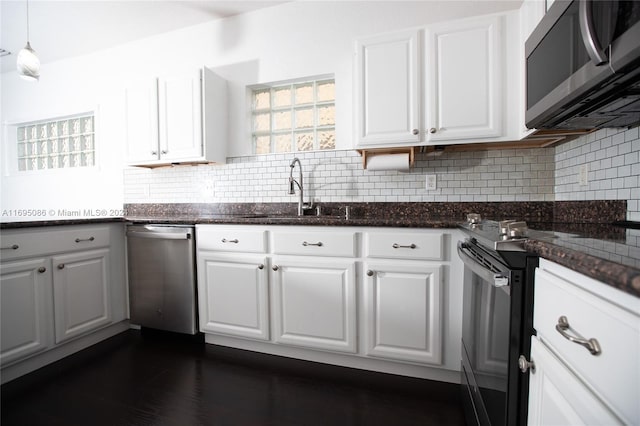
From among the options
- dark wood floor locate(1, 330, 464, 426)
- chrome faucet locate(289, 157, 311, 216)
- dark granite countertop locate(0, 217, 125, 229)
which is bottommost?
dark wood floor locate(1, 330, 464, 426)

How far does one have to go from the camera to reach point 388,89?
2002 mm

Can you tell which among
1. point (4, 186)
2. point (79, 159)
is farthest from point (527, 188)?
point (4, 186)

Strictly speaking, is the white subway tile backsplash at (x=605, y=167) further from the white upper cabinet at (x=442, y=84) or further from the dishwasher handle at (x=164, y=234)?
the dishwasher handle at (x=164, y=234)

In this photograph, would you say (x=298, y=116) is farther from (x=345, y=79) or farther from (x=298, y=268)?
(x=298, y=268)

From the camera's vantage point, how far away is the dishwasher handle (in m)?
2.19

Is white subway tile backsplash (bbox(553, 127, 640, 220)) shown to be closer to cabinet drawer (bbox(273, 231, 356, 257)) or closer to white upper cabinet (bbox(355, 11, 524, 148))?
white upper cabinet (bbox(355, 11, 524, 148))

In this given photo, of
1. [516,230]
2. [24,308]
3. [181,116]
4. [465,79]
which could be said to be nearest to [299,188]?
[181,116]

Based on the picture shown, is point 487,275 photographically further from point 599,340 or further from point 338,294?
point 338,294

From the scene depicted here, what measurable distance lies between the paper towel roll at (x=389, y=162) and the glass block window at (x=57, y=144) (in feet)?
10.6

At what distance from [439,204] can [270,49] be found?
6.37 feet

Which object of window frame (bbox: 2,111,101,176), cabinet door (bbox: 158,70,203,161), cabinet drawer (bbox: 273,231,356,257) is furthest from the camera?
window frame (bbox: 2,111,101,176)

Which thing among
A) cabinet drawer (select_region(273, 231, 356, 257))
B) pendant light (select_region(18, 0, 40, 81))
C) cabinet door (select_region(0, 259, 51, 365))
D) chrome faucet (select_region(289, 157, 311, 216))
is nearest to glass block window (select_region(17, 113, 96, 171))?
pendant light (select_region(18, 0, 40, 81))

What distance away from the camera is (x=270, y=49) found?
2666 millimetres

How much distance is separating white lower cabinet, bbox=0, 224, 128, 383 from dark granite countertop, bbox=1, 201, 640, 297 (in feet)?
0.37
